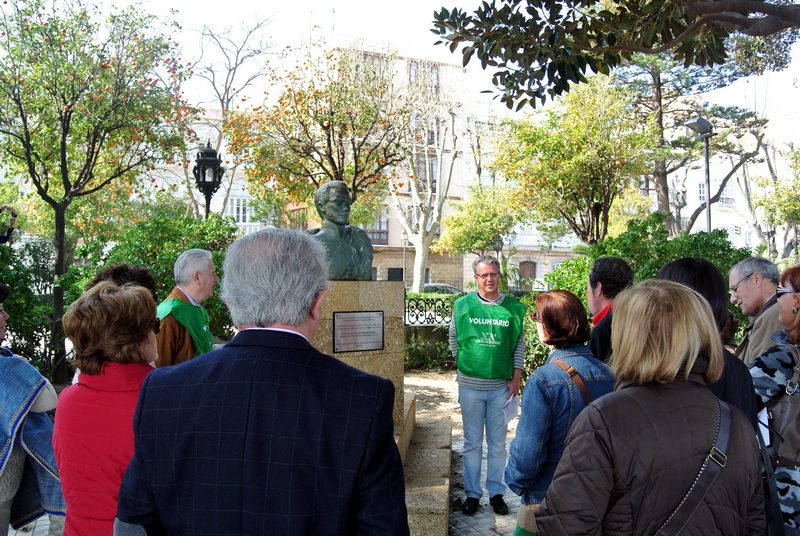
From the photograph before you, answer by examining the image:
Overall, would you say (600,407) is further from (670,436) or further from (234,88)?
(234,88)

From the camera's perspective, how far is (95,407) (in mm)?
2258

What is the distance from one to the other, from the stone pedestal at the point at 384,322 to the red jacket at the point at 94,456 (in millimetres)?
2823

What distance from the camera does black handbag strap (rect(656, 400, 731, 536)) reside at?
5.73ft

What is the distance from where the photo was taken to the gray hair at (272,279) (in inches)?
61.7

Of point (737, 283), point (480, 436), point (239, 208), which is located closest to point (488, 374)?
point (480, 436)

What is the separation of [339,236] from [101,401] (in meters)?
3.17

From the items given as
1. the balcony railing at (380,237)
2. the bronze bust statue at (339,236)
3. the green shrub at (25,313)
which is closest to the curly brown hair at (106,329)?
the bronze bust statue at (339,236)

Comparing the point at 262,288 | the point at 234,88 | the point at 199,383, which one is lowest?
the point at 199,383

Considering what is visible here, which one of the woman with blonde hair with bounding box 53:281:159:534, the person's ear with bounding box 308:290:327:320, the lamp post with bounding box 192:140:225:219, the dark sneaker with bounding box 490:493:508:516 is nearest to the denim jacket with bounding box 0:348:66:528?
the woman with blonde hair with bounding box 53:281:159:534

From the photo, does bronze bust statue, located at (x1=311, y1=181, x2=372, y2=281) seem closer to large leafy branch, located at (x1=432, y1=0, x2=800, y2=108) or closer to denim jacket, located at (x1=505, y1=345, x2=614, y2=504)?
large leafy branch, located at (x1=432, y1=0, x2=800, y2=108)

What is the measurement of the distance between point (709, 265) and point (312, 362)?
6.04 ft

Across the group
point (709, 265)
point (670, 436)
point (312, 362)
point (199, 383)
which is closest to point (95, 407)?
point (199, 383)

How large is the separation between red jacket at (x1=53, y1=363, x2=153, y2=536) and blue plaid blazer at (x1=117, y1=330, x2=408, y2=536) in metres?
0.77

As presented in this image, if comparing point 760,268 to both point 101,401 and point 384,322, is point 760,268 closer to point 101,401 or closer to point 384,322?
point 384,322
